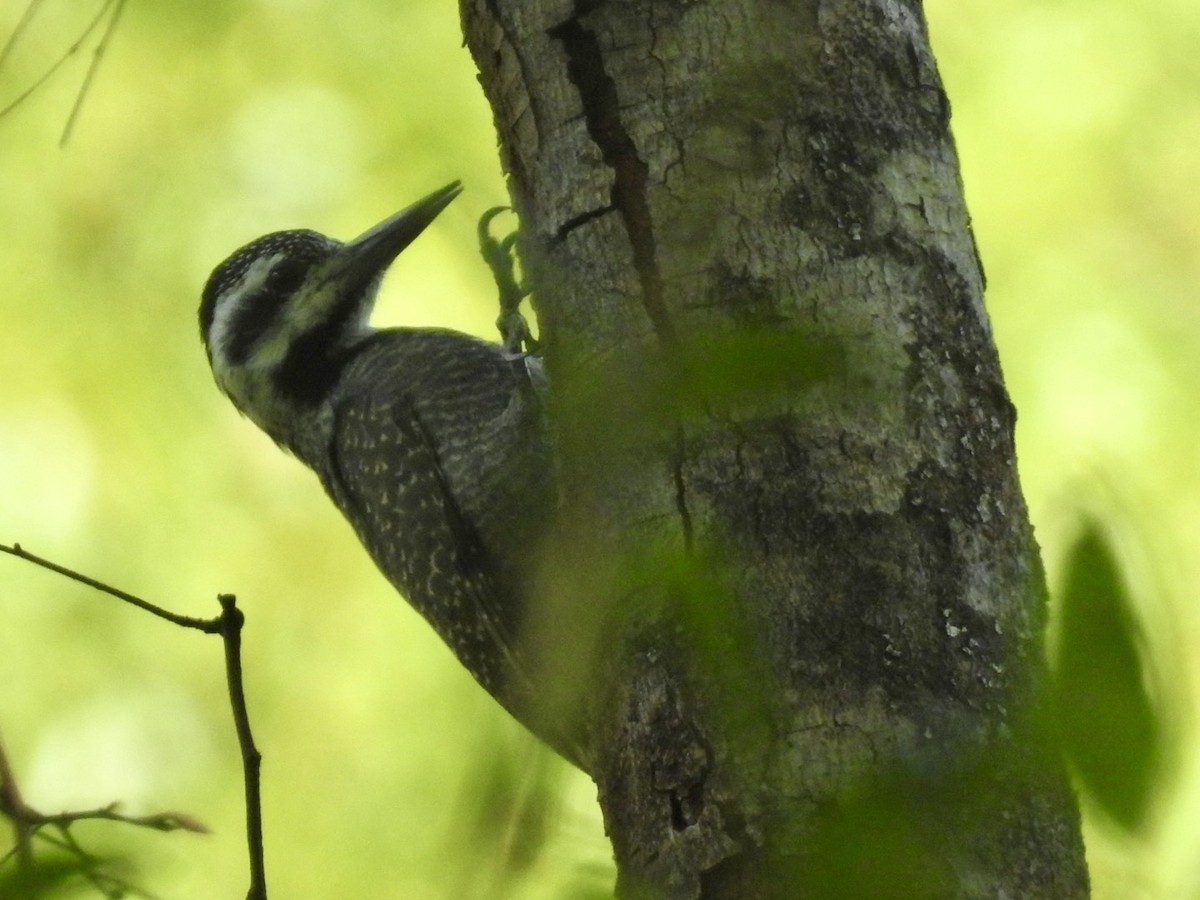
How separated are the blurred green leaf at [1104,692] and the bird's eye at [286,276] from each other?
3276 mm

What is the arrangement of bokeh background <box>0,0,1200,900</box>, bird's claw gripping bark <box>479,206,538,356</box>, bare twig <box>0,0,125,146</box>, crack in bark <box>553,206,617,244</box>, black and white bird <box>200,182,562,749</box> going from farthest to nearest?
bokeh background <box>0,0,1200,900</box>
black and white bird <box>200,182,562,749</box>
bird's claw gripping bark <box>479,206,538,356</box>
bare twig <box>0,0,125,146</box>
crack in bark <box>553,206,617,244</box>

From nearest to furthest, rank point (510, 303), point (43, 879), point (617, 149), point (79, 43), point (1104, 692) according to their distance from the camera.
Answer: point (1104, 692) → point (43, 879) → point (617, 149) → point (79, 43) → point (510, 303)

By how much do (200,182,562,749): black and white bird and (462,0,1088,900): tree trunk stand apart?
113cm

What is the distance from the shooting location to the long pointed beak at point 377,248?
3.85 meters

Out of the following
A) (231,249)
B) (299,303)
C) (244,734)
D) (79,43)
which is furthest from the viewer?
(231,249)

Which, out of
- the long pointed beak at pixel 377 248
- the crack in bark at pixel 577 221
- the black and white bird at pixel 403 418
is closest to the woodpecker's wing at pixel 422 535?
the black and white bird at pixel 403 418

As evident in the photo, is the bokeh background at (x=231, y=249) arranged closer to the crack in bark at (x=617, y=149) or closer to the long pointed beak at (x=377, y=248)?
the long pointed beak at (x=377, y=248)

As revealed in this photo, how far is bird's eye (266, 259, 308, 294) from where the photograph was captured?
3865 mm

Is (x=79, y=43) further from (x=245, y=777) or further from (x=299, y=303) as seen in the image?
(x=245, y=777)

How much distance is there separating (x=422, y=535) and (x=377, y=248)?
819mm

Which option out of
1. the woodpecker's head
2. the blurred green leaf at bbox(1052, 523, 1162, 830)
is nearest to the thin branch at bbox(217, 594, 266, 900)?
the blurred green leaf at bbox(1052, 523, 1162, 830)

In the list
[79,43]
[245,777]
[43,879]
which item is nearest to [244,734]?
[245,777]

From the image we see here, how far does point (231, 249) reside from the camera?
18.8ft

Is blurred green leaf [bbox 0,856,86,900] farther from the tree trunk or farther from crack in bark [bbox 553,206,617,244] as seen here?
crack in bark [bbox 553,206,617,244]
